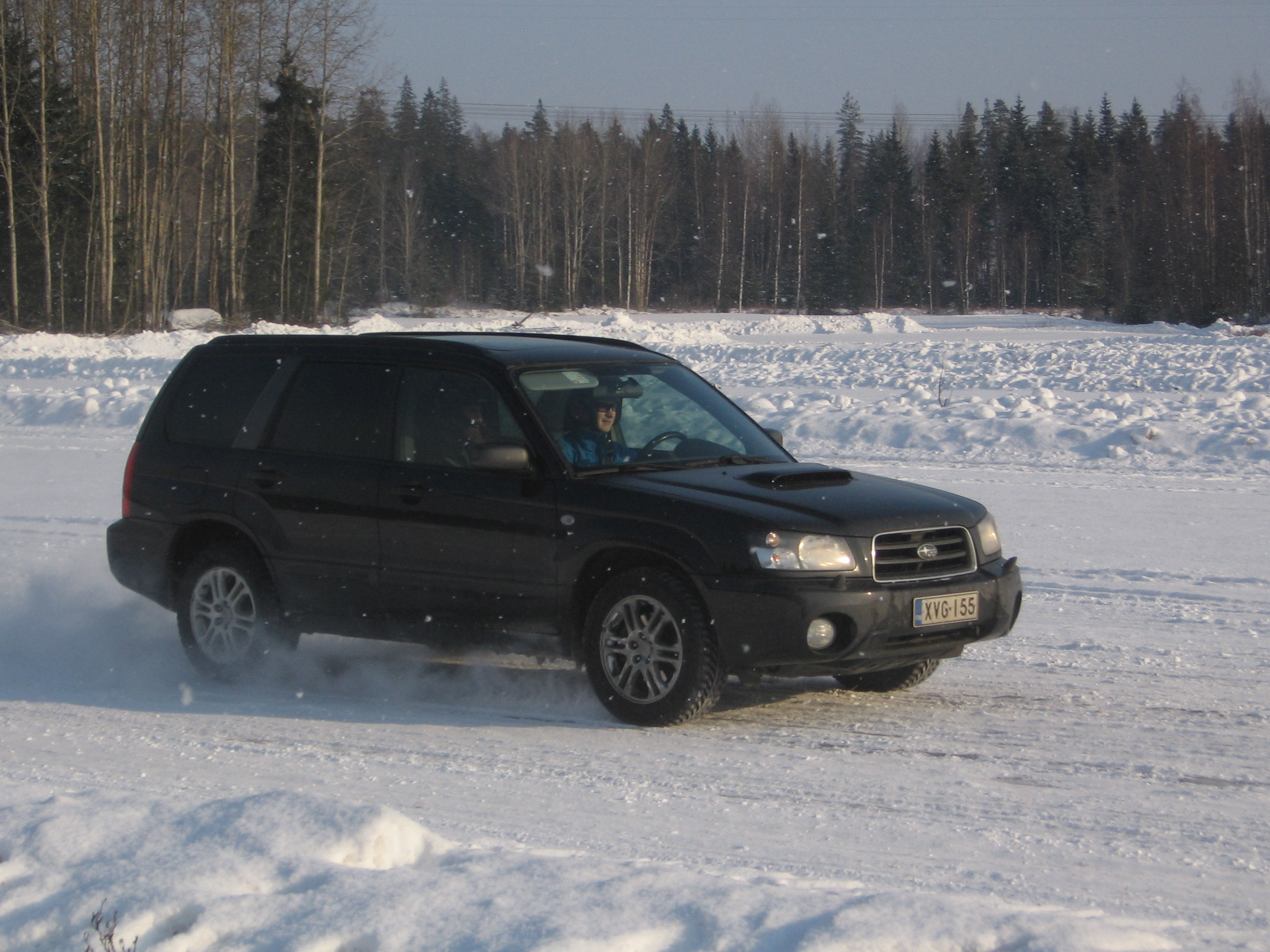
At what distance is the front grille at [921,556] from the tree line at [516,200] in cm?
3890

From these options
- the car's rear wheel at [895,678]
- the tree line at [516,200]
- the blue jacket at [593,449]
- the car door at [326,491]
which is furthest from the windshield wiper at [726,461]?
the tree line at [516,200]

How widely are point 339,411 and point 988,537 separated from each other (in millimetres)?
3237

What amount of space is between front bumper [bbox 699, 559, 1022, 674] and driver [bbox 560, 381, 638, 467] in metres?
0.91

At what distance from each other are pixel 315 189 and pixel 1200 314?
3477cm

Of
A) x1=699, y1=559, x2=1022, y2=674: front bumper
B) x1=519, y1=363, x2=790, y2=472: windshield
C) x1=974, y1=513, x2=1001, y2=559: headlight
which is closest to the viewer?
x1=699, y1=559, x2=1022, y2=674: front bumper

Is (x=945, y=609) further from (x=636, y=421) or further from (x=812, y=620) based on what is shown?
(x=636, y=421)

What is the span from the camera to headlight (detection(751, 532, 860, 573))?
516 cm

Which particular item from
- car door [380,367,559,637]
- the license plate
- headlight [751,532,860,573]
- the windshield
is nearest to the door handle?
car door [380,367,559,637]

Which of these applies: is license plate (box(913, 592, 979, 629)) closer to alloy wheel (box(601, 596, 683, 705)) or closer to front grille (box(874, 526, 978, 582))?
front grille (box(874, 526, 978, 582))

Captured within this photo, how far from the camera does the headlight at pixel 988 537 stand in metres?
5.74

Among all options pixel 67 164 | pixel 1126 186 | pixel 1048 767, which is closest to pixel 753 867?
pixel 1048 767

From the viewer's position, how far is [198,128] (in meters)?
44.2

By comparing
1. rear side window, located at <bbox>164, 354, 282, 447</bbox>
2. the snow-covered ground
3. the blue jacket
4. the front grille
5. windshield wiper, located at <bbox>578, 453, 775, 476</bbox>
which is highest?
rear side window, located at <bbox>164, 354, 282, 447</bbox>

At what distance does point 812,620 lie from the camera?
5125 mm
